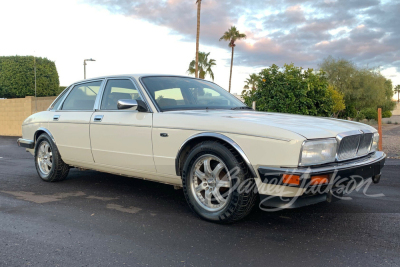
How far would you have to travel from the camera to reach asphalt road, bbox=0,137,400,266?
3.02 meters

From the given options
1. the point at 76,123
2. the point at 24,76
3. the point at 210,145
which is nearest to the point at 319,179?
the point at 210,145

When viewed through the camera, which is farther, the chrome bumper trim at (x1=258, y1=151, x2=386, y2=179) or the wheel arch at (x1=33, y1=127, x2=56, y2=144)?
the wheel arch at (x1=33, y1=127, x2=56, y2=144)

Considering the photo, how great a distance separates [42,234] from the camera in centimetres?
361

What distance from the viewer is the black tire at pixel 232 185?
11.9 feet

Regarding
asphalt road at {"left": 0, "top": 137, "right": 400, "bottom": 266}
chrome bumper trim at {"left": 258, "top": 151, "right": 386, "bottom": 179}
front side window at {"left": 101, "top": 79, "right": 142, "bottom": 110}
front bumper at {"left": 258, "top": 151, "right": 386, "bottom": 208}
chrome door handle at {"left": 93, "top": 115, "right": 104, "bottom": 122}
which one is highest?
front side window at {"left": 101, "top": 79, "right": 142, "bottom": 110}

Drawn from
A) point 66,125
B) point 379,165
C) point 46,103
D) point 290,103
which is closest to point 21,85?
point 46,103

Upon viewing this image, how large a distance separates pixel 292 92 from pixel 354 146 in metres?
9.24

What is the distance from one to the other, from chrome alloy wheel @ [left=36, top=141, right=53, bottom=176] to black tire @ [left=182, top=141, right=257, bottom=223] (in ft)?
10.3

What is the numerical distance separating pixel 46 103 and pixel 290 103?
1610cm

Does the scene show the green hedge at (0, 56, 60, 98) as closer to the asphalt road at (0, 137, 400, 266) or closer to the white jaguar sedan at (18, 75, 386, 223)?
the white jaguar sedan at (18, 75, 386, 223)

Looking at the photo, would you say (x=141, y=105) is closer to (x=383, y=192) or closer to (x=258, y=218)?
(x=258, y=218)

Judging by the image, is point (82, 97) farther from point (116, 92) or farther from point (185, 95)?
point (185, 95)

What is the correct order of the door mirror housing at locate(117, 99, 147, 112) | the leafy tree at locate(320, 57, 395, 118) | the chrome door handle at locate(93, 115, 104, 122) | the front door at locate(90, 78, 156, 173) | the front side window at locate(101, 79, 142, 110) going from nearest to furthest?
the door mirror housing at locate(117, 99, 147, 112), the front door at locate(90, 78, 156, 173), the front side window at locate(101, 79, 142, 110), the chrome door handle at locate(93, 115, 104, 122), the leafy tree at locate(320, 57, 395, 118)

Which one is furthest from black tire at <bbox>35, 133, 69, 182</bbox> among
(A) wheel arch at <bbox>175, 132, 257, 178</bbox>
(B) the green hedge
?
(B) the green hedge
